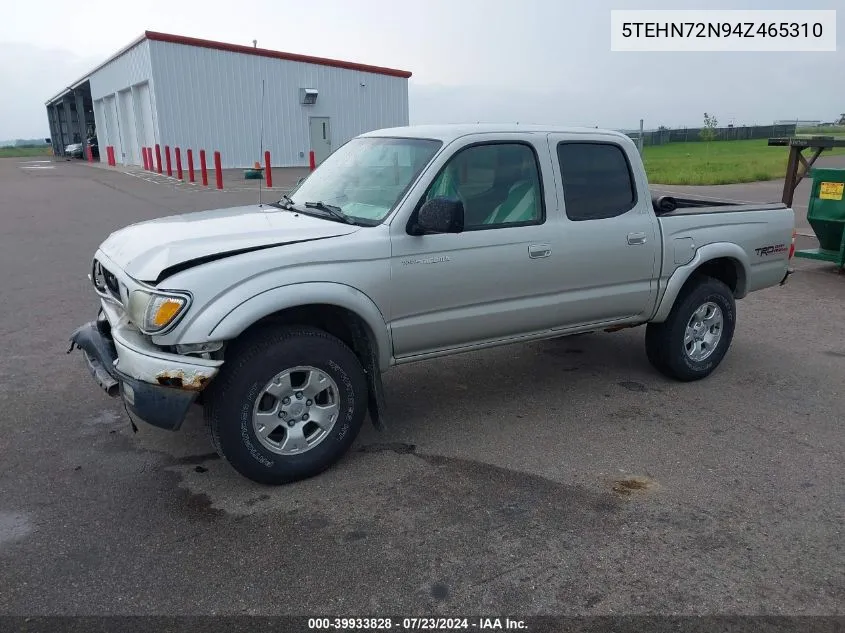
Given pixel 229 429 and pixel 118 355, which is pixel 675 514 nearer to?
pixel 229 429

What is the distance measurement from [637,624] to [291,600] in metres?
1.39

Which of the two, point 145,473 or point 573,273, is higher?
point 573,273

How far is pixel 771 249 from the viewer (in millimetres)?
5750

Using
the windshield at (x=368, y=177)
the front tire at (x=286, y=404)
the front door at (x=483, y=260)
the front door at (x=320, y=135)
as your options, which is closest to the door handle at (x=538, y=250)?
the front door at (x=483, y=260)

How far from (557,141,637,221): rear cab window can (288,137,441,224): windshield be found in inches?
38.9

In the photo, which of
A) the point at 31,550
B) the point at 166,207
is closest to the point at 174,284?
the point at 31,550

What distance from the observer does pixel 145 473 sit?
403cm

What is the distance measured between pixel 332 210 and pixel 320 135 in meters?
29.4

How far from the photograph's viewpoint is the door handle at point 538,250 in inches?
176

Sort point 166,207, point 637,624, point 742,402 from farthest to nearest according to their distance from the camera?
point 166,207 → point 742,402 → point 637,624

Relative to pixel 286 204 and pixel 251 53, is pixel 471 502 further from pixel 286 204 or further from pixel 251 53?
pixel 251 53

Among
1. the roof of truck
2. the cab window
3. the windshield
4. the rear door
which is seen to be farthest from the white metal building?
the cab window

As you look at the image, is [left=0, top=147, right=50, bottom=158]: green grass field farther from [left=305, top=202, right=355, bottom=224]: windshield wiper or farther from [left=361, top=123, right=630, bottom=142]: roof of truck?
[left=361, top=123, right=630, bottom=142]: roof of truck

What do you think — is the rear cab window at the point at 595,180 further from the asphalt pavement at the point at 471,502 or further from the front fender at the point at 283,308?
the front fender at the point at 283,308
